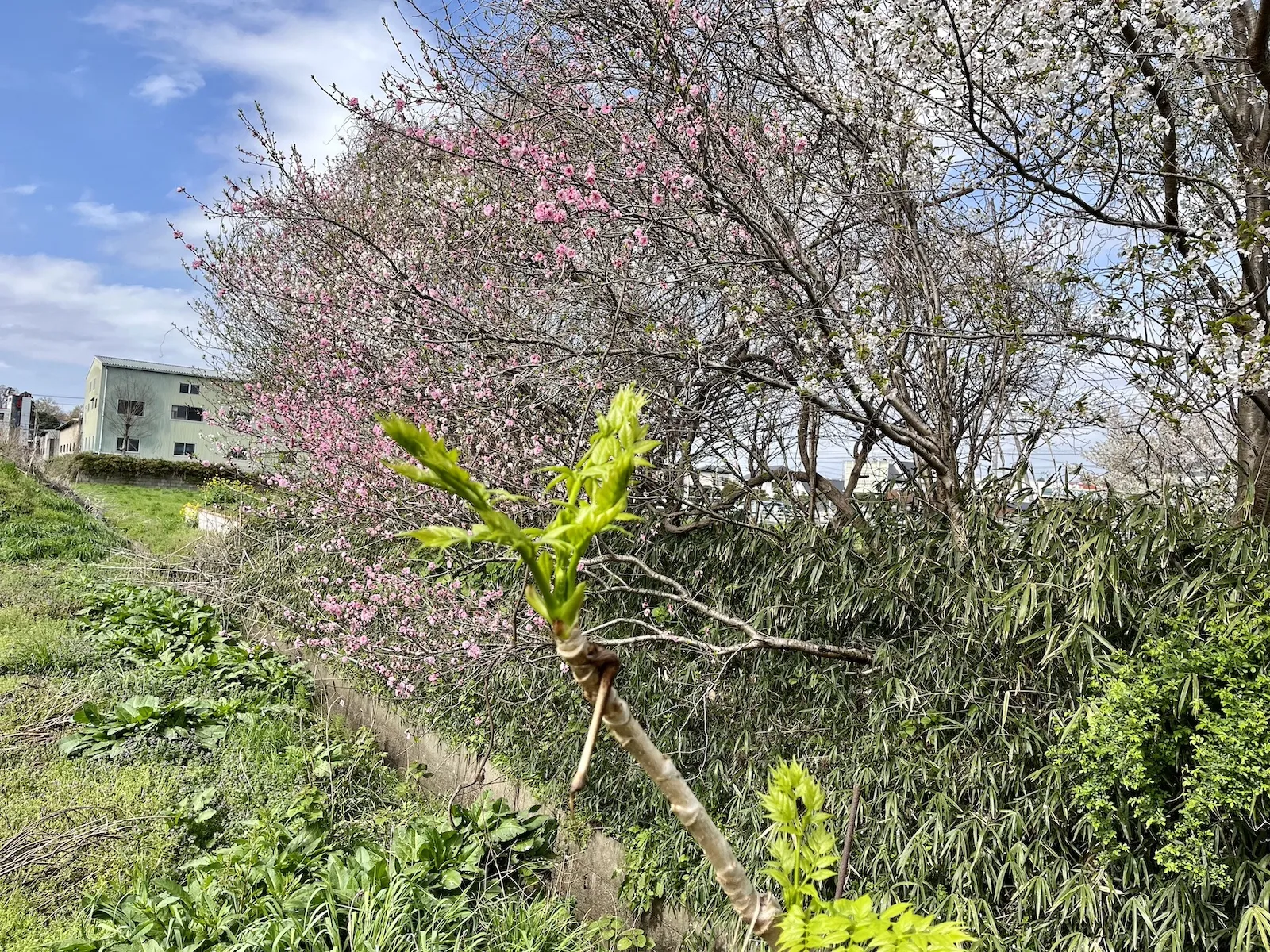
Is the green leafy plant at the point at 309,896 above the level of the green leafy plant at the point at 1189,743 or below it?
below

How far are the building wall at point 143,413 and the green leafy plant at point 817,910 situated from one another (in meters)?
36.7

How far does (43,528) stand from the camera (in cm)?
1073

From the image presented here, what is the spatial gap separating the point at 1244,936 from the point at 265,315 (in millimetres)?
8690

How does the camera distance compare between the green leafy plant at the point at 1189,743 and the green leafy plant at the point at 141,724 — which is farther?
the green leafy plant at the point at 141,724

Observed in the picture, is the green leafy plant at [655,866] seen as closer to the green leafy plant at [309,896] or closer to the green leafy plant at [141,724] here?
the green leafy plant at [309,896]

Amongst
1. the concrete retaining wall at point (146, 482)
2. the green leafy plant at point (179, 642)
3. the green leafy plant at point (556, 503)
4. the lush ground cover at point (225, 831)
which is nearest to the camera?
the green leafy plant at point (556, 503)

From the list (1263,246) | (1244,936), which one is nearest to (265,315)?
(1263,246)

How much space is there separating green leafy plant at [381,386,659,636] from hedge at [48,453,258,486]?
22.3 metres

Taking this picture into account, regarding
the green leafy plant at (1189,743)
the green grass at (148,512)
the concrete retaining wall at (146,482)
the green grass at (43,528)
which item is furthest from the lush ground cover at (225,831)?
the concrete retaining wall at (146,482)

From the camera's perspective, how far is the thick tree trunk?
8.83ft

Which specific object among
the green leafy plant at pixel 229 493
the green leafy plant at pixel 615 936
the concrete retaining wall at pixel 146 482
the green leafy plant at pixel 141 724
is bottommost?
the green leafy plant at pixel 615 936

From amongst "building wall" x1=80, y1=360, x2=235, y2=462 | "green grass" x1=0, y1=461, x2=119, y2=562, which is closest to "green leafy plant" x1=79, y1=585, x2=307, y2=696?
"green grass" x1=0, y1=461, x2=119, y2=562

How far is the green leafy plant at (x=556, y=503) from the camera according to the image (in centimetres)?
49

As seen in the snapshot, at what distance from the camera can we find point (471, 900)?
3500 millimetres
